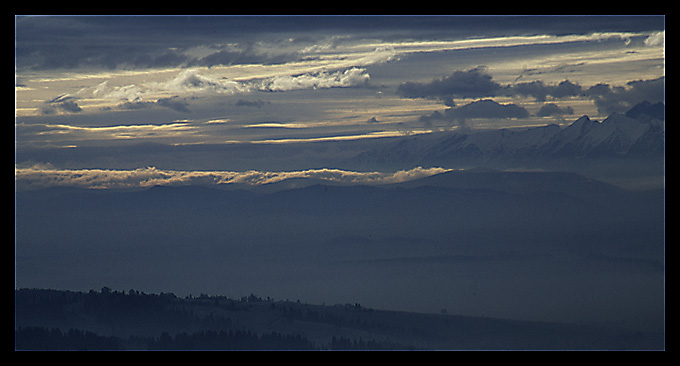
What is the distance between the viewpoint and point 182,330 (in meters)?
68.7

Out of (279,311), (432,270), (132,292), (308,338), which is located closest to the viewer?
(308,338)

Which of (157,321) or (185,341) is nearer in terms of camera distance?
(185,341)

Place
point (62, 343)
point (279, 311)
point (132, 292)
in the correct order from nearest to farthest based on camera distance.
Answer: point (62, 343) → point (279, 311) → point (132, 292)

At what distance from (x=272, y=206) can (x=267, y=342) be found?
267ft

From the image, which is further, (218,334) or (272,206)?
(272,206)

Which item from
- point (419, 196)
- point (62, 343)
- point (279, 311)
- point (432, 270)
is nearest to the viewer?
point (62, 343)

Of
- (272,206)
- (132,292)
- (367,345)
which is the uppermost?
(272,206)

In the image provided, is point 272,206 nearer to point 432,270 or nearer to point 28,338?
point 432,270

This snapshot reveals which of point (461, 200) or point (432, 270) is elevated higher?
point (461, 200)

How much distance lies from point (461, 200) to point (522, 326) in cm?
7432

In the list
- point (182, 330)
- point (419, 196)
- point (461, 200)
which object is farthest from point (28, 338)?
point (461, 200)

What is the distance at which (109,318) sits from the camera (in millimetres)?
70250

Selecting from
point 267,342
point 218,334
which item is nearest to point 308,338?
point 267,342

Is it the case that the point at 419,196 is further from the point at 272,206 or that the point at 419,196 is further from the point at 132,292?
the point at 132,292
